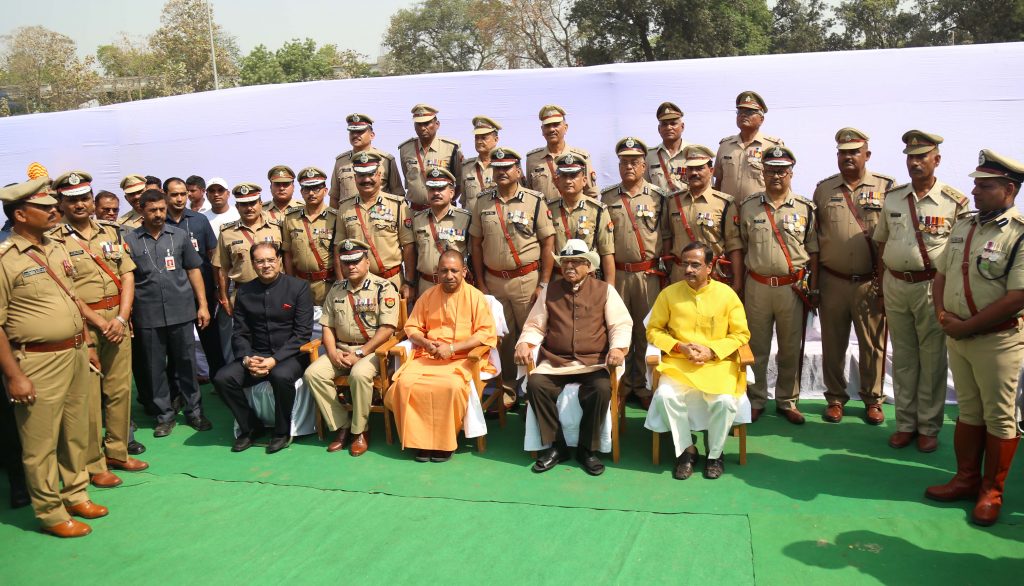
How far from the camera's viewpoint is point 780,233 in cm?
541

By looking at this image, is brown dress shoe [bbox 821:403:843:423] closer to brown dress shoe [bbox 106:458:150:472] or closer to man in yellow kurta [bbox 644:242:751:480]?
man in yellow kurta [bbox 644:242:751:480]

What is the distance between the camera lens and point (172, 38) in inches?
1425

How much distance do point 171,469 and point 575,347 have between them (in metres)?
2.80

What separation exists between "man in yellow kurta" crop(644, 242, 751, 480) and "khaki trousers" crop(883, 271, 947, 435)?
0.98 meters

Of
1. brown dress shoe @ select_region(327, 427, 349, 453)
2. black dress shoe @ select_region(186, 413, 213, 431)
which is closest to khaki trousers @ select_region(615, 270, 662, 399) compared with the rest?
brown dress shoe @ select_region(327, 427, 349, 453)

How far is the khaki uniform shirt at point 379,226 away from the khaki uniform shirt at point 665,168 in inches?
78.7

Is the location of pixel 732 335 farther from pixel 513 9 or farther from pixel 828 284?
pixel 513 9

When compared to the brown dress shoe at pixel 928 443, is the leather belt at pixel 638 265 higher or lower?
higher

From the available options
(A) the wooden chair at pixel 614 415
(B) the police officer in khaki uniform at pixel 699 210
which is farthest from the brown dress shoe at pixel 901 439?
(A) the wooden chair at pixel 614 415

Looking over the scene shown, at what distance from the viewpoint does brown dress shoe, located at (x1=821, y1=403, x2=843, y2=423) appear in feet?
18.5

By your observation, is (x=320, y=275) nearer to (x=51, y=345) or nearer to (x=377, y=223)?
(x=377, y=223)

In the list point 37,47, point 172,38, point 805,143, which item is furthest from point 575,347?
point 37,47

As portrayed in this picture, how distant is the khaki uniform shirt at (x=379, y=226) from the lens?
20.2 feet

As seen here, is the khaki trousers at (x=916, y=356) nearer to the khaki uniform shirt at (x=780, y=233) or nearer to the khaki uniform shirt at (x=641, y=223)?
the khaki uniform shirt at (x=780, y=233)
